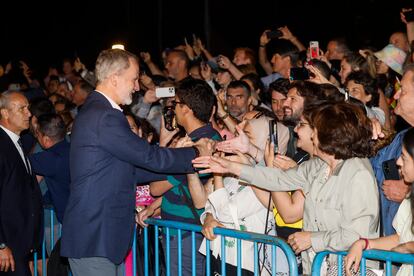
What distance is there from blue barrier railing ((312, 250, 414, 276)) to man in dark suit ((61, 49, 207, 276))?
1.13 metres

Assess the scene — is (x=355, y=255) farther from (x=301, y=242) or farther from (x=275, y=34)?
(x=275, y=34)

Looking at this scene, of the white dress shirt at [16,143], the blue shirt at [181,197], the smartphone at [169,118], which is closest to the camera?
the blue shirt at [181,197]

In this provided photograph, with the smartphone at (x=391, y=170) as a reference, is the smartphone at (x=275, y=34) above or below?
above

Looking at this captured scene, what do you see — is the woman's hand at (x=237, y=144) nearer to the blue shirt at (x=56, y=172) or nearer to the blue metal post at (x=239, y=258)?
the blue metal post at (x=239, y=258)

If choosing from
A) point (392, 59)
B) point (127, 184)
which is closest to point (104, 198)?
point (127, 184)

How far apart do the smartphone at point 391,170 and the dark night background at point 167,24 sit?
21.7 ft

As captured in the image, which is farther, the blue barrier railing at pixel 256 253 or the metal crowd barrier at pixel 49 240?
the metal crowd barrier at pixel 49 240

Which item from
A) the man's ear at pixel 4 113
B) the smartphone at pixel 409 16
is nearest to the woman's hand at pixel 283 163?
the man's ear at pixel 4 113

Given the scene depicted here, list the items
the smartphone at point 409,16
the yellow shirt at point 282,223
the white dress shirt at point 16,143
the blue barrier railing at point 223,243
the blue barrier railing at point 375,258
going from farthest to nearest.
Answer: the smartphone at point 409,16 → the white dress shirt at point 16,143 → the yellow shirt at point 282,223 → the blue barrier railing at point 223,243 → the blue barrier railing at point 375,258

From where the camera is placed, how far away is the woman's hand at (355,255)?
12.7 feet

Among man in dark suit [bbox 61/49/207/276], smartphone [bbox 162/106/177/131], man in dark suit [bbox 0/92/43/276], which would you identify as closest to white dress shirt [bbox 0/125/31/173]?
man in dark suit [bbox 0/92/43/276]

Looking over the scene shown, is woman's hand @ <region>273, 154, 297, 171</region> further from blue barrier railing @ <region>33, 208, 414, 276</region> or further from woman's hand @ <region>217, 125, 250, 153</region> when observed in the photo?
blue barrier railing @ <region>33, 208, 414, 276</region>

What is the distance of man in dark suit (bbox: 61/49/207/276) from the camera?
4.58 m

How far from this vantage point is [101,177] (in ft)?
15.0
